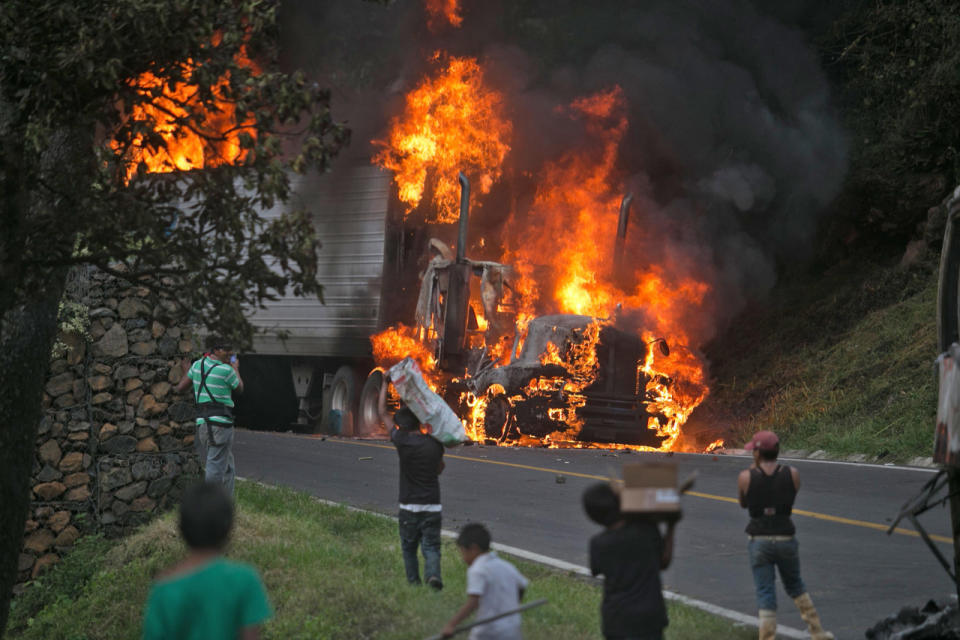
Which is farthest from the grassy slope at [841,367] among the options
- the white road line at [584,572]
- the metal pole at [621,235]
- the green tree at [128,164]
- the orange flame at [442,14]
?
the green tree at [128,164]

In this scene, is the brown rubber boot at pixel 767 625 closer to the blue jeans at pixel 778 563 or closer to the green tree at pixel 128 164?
the blue jeans at pixel 778 563

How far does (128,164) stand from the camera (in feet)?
24.3

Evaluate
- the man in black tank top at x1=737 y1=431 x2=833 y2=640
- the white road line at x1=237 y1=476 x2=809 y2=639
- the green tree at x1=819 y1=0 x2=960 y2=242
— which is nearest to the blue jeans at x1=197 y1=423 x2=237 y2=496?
the white road line at x1=237 y1=476 x2=809 y2=639

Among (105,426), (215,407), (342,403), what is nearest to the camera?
(215,407)

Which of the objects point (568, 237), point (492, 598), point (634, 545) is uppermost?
point (568, 237)

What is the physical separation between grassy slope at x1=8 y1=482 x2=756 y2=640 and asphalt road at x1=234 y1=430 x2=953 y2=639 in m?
0.87

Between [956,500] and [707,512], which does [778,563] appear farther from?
[707,512]

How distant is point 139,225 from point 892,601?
5.66 m

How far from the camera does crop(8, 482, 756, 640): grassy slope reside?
25.7 ft

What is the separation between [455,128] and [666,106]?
498 cm

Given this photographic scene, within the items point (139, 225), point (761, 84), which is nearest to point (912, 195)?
point (761, 84)

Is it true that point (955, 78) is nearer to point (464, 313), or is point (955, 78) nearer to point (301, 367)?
point (464, 313)

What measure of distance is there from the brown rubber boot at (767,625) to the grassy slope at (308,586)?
0.34 metres

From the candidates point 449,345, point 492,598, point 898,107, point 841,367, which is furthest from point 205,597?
point 898,107
